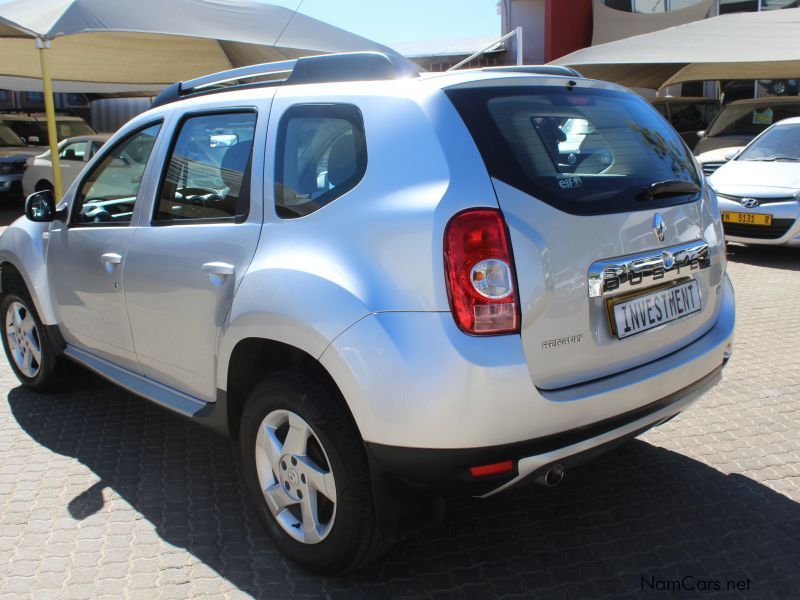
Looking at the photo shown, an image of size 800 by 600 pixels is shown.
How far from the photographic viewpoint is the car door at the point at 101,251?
3.65 m

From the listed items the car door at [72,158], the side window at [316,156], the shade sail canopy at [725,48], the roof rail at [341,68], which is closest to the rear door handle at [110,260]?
the roof rail at [341,68]

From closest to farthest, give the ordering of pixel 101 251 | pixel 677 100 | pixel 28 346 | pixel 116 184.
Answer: pixel 101 251 → pixel 116 184 → pixel 28 346 → pixel 677 100

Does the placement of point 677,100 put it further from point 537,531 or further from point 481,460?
point 481,460

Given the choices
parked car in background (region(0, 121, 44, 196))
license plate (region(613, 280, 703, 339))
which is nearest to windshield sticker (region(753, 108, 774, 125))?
license plate (region(613, 280, 703, 339))

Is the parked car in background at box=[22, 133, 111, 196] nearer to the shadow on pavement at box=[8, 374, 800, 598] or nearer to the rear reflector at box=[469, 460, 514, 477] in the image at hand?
the shadow on pavement at box=[8, 374, 800, 598]

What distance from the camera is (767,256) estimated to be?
30.1ft

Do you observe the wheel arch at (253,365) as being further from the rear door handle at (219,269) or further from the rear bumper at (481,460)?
the rear bumper at (481,460)

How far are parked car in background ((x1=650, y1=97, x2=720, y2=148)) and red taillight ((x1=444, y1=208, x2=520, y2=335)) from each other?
15093 mm

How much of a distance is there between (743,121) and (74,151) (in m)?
11.4

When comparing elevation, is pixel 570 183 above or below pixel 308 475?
above

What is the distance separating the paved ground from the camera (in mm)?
2805

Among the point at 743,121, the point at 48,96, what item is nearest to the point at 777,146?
the point at 743,121

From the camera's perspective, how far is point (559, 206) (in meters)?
2.46

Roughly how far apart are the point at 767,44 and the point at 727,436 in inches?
475
